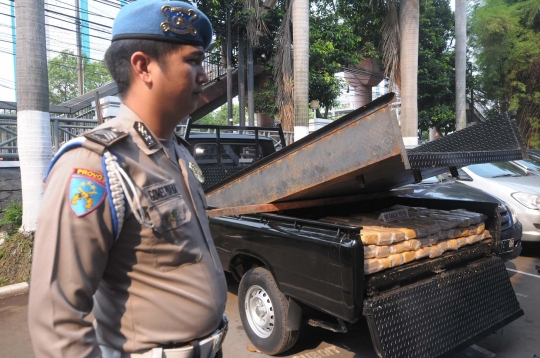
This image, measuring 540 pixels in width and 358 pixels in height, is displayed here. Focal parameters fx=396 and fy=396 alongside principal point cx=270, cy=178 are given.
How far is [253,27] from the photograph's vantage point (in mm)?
11906

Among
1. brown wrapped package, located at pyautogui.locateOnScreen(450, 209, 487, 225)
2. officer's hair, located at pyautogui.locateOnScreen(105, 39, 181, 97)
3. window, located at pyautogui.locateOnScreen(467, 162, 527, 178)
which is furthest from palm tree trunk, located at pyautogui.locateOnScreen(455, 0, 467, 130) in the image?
officer's hair, located at pyautogui.locateOnScreen(105, 39, 181, 97)

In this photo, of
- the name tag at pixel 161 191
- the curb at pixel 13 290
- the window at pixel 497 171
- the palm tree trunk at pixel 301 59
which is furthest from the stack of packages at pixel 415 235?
the palm tree trunk at pixel 301 59

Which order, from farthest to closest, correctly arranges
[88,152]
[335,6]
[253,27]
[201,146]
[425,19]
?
[425,19] < [335,6] < [253,27] < [201,146] < [88,152]

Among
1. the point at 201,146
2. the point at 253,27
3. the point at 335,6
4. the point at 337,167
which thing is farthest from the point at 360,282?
the point at 335,6

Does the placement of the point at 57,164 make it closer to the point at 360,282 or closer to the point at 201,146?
the point at 360,282

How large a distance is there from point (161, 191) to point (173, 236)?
137 millimetres

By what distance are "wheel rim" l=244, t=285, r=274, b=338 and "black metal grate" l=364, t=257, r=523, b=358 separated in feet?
3.20

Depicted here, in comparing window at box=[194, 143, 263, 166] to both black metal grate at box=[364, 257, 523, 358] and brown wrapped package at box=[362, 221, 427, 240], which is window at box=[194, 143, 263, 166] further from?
black metal grate at box=[364, 257, 523, 358]

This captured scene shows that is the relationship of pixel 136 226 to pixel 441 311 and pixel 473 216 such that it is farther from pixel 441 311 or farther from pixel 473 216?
pixel 473 216

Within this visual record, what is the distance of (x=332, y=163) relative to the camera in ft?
8.25

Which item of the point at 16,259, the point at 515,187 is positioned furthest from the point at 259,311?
the point at 515,187

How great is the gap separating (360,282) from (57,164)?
71.4 inches

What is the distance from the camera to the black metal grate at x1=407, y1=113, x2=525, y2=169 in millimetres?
2648

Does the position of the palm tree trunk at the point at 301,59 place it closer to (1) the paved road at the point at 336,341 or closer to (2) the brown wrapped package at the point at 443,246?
(1) the paved road at the point at 336,341
